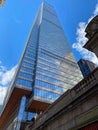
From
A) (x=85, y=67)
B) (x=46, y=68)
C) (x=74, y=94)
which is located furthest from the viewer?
(x=85, y=67)

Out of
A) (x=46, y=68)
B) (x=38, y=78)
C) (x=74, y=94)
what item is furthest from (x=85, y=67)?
(x=74, y=94)

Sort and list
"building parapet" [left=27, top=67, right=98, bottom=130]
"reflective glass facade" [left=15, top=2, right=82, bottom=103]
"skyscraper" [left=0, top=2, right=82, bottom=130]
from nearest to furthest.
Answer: "building parapet" [left=27, top=67, right=98, bottom=130]
"skyscraper" [left=0, top=2, right=82, bottom=130]
"reflective glass facade" [left=15, top=2, right=82, bottom=103]

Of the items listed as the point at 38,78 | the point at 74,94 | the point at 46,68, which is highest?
the point at 74,94

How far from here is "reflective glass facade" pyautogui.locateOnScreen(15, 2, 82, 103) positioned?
5106 cm

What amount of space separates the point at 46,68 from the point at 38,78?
1041 cm

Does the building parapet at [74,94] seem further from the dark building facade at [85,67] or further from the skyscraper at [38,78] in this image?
the dark building facade at [85,67]

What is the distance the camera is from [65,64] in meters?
79.9

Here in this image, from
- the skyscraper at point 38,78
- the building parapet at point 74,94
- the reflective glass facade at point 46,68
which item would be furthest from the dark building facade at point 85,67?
the building parapet at point 74,94

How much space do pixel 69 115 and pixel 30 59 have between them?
5755 centimetres

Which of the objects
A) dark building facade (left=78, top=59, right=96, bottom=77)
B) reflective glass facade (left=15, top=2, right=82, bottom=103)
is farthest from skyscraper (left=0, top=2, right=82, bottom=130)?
dark building facade (left=78, top=59, right=96, bottom=77)

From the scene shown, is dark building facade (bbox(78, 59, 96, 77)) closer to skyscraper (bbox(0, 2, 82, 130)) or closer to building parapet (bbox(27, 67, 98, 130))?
skyscraper (bbox(0, 2, 82, 130))

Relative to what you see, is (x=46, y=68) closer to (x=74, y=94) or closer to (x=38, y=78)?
(x=38, y=78)

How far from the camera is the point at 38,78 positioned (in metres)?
54.4

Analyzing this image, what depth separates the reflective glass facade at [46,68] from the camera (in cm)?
5106
